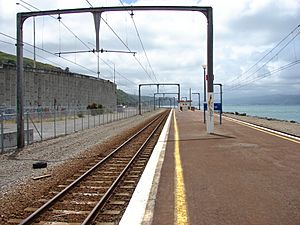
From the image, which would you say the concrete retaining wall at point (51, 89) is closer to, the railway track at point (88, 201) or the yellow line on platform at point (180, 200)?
the railway track at point (88, 201)

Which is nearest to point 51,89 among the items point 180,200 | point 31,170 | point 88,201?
point 31,170

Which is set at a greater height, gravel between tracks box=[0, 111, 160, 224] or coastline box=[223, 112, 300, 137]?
coastline box=[223, 112, 300, 137]

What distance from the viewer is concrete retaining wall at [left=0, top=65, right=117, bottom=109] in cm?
5706

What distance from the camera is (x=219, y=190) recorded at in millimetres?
8406

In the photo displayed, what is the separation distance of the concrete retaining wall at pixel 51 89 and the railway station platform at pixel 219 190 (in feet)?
154

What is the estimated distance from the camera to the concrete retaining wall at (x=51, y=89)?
57062 millimetres

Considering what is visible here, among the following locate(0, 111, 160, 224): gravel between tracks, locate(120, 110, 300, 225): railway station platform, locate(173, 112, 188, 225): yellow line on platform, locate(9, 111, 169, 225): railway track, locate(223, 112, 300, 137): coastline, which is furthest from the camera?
locate(223, 112, 300, 137): coastline

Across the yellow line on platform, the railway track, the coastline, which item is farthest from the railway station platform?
the coastline

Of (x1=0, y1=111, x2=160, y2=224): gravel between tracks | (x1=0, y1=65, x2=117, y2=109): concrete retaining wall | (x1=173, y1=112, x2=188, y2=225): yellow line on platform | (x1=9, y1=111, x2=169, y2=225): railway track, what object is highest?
(x1=0, y1=65, x2=117, y2=109): concrete retaining wall

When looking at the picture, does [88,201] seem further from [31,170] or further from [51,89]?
[51,89]

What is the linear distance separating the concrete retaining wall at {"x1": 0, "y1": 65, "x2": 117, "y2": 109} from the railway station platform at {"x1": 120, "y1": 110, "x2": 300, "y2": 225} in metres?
47.0

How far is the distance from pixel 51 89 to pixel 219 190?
211ft

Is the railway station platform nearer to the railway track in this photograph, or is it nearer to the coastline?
the railway track

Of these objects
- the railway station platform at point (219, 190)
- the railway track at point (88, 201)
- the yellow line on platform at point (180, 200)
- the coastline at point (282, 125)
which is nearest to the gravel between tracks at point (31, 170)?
the railway track at point (88, 201)
